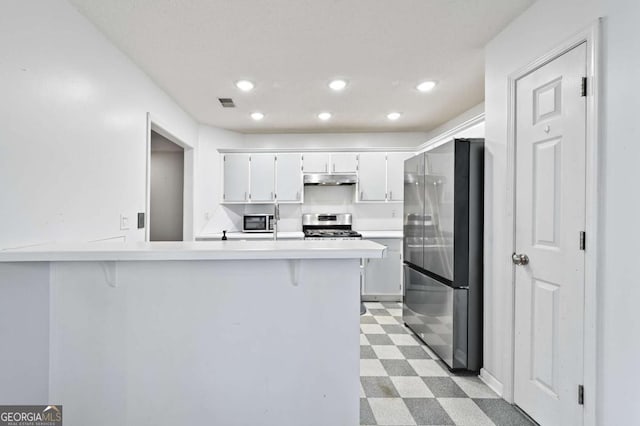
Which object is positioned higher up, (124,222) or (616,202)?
(616,202)

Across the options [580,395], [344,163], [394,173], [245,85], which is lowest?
[580,395]

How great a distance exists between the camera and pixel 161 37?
2.28 m

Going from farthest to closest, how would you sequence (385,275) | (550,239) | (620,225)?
(385,275), (550,239), (620,225)

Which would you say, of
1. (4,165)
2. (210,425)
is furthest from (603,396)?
(4,165)

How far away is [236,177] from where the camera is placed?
4.73 meters

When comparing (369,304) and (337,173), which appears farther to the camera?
(337,173)

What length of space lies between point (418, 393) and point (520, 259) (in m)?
1.09

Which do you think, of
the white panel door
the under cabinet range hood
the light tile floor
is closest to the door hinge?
the white panel door

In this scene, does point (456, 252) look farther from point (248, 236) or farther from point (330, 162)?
point (248, 236)

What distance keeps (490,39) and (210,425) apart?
9.66ft

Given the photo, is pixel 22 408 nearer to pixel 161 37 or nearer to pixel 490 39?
pixel 161 37

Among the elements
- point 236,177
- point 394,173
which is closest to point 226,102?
point 236,177

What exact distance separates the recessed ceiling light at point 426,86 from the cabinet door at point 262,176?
7.48 ft

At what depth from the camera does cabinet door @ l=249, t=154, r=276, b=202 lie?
4727 mm
